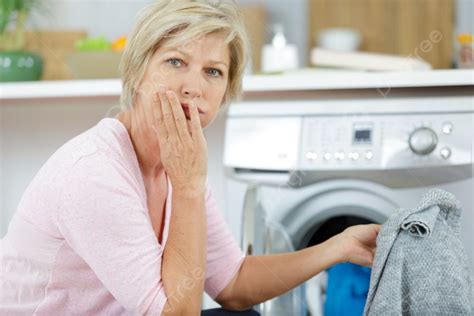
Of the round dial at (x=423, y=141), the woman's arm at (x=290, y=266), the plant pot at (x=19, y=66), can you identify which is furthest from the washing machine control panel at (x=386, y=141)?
the plant pot at (x=19, y=66)

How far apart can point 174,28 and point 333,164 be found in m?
0.59

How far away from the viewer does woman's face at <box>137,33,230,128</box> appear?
1.06 metres

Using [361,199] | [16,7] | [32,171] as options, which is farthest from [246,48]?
[32,171]

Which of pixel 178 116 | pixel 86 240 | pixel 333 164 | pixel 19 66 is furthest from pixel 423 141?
pixel 19 66

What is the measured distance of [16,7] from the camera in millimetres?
1876

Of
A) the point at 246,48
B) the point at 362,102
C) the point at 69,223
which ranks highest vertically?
the point at 246,48

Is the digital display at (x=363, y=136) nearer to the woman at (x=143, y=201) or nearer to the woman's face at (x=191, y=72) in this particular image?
the woman at (x=143, y=201)

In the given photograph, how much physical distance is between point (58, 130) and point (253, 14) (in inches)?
48.4

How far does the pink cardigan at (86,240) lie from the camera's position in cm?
98

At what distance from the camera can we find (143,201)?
1.12m

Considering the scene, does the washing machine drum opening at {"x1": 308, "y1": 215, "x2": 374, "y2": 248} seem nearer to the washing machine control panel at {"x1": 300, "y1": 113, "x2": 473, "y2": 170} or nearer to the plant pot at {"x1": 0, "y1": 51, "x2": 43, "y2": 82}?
the washing machine control panel at {"x1": 300, "y1": 113, "x2": 473, "y2": 170}

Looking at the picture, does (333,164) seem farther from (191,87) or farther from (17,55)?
(17,55)

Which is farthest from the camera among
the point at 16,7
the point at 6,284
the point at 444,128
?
the point at 16,7

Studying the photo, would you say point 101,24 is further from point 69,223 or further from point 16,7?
point 69,223
